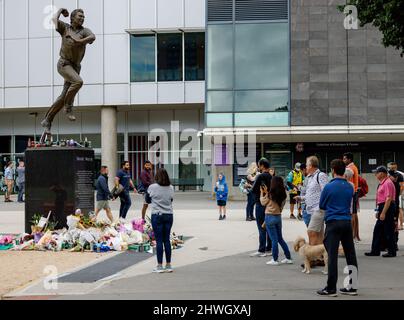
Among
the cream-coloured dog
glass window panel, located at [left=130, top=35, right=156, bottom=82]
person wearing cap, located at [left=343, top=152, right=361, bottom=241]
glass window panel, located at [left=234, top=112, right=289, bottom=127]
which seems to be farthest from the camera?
glass window panel, located at [left=130, top=35, right=156, bottom=82]

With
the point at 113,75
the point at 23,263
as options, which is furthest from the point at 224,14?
the point at 23,263

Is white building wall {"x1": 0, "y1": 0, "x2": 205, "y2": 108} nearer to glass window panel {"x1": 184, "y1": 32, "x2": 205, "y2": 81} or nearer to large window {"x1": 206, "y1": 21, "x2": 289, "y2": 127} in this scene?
glass window panel {"x1": 184, "y1": 32, "x2": 205, "y2": 81}

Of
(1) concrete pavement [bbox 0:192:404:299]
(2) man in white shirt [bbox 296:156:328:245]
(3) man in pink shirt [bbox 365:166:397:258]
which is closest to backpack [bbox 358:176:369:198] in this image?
(1) concrete pavement [bbox 0:192:404:299]

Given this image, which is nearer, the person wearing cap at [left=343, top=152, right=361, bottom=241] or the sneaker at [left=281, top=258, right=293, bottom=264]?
the sneaker at [left=281, top=258, right=293, bottom=264]

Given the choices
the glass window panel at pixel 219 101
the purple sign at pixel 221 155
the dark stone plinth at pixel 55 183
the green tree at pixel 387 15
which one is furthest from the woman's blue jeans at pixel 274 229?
the purple sign at pixel 221 155

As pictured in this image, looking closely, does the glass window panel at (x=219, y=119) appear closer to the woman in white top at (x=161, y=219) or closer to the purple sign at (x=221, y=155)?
the purple sign at (x=221, y=155)

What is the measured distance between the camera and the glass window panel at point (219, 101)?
31.5m

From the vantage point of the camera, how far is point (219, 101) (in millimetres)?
31562

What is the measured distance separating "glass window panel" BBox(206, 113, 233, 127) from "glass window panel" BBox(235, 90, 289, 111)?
2.02ft

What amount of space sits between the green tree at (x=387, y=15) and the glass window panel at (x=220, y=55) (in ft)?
56.5

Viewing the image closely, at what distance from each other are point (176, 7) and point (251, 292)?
3258 cm

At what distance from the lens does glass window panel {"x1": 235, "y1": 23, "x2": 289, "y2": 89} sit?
31312 mm
